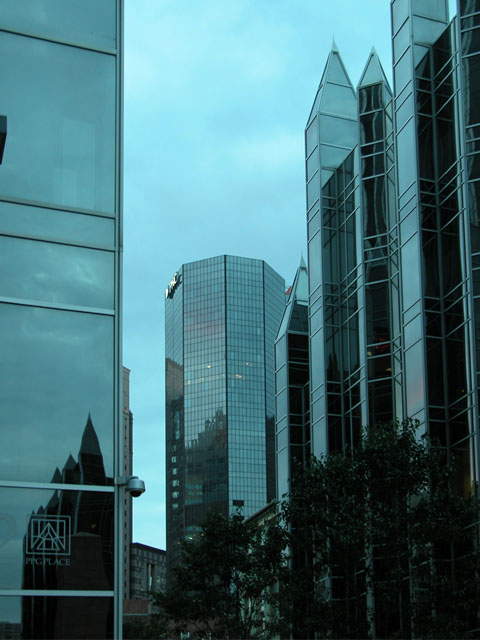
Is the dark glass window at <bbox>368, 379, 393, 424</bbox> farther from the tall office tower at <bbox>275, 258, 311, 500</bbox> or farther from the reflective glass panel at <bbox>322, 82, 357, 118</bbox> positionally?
the reflective glass panel at <bbox>322, 82, 357, 118</bbox>

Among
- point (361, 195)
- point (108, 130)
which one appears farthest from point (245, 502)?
point (108, 130)

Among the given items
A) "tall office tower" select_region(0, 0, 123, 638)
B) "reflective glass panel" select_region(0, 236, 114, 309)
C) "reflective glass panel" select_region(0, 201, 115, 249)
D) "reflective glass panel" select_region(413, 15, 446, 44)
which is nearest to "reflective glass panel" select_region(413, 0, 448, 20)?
"reflective glass panel" select_region(413, 15, 446, 44)

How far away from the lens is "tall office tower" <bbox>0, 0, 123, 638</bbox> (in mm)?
14722

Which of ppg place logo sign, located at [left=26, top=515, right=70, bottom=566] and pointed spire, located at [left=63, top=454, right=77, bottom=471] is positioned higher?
pointed spire, located at [left=63, top=454, right=77, bottom=471]

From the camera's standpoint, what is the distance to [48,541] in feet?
48.3

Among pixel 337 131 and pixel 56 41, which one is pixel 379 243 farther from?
pixel 56 41

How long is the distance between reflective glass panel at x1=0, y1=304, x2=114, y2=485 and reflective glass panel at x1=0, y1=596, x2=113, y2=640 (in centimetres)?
173

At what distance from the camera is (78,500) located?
15211mm

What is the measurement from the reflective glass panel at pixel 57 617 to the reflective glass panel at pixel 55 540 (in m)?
0.20

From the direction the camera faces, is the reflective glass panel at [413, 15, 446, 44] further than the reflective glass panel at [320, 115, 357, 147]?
No

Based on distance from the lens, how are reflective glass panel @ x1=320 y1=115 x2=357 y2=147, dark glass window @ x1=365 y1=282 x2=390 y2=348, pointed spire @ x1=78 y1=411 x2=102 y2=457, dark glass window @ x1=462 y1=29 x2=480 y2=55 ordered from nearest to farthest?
1. pointed spire @ x1=78 y1=411 x2=102 y2=457
2. dark glass window @ x1=462 y1=29 x2=480 y2=55
3. dark glass window @ x1=365 y1=282 x2=390 y2=348
4. reflective glass panel @ x1=320 y1=115 x2=357 y2=147

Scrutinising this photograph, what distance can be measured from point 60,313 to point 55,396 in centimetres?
134

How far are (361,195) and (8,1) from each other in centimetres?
2363

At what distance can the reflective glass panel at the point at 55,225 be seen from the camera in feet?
53.1
